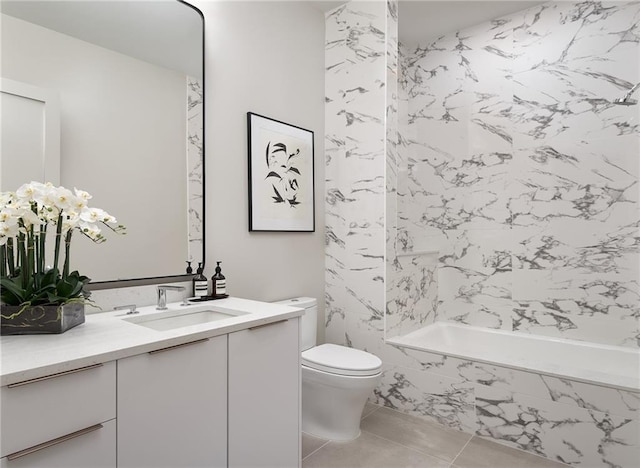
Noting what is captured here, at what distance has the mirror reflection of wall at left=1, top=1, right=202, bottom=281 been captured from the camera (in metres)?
1.56

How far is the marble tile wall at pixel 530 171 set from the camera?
2.69 m

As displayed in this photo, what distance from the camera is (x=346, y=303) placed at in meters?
2.93

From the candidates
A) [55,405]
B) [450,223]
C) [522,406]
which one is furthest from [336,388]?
[450,223]

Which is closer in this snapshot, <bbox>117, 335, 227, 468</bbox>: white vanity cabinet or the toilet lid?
<bbox>117, 335, 227, 468</bbox>: white vanity cabinet

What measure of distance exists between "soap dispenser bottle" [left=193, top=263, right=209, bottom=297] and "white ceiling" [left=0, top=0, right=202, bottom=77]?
1058 mm

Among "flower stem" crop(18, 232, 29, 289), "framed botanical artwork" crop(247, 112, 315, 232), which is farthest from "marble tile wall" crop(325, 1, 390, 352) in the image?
"flower stem" crop(18, 232, 29, 289)

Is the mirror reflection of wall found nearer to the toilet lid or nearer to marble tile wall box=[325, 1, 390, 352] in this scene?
the toilet lid

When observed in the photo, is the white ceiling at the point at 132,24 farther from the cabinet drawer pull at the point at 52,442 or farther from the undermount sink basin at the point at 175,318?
the cabinet drawer pull at the point at 52,442

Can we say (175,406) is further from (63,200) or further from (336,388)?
(336,388)

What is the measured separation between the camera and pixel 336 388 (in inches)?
85.7

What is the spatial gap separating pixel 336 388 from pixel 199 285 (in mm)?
938

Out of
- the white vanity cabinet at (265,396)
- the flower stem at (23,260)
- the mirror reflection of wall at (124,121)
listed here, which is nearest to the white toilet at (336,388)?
the white vanity cabinet at (265,396)

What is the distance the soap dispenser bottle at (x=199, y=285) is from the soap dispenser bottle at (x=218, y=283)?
4 cm

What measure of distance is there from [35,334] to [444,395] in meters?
2.20
